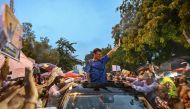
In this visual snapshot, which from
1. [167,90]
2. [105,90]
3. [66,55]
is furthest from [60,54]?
[105,90]

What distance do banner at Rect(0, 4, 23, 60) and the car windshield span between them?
3885 mm

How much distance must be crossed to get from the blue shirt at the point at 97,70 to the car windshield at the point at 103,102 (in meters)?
2.48

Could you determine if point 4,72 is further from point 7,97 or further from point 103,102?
point 103,102

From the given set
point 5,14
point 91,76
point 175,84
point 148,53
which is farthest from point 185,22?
point 5,14

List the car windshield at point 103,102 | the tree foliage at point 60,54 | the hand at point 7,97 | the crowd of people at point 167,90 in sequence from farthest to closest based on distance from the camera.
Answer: the tree foliage at point 60,54 < the crowd of people at point 167,90 < the car windshield at point 103,102 < the hand at point 7,97

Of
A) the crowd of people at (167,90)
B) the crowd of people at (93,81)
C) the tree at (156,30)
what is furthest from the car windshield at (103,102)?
the tree at (156,30)

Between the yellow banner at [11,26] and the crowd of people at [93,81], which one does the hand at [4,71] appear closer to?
the crowd of people at [93,81]

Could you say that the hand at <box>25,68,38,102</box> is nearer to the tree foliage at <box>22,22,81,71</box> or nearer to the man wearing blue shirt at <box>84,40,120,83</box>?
the man wearing blue shirt at <box>84,40,120,83</box>

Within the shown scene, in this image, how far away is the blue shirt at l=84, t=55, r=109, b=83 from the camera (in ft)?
36.6

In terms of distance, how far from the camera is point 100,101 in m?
8.45

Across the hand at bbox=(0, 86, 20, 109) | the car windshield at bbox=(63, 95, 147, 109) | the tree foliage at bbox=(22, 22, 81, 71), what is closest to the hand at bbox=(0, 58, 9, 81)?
the hand at bbox=(0, 86, 20, 109)

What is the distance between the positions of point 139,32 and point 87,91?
30222mm

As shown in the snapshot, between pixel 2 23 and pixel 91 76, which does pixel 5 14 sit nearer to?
pixel 2 23

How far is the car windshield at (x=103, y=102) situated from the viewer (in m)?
8.36
